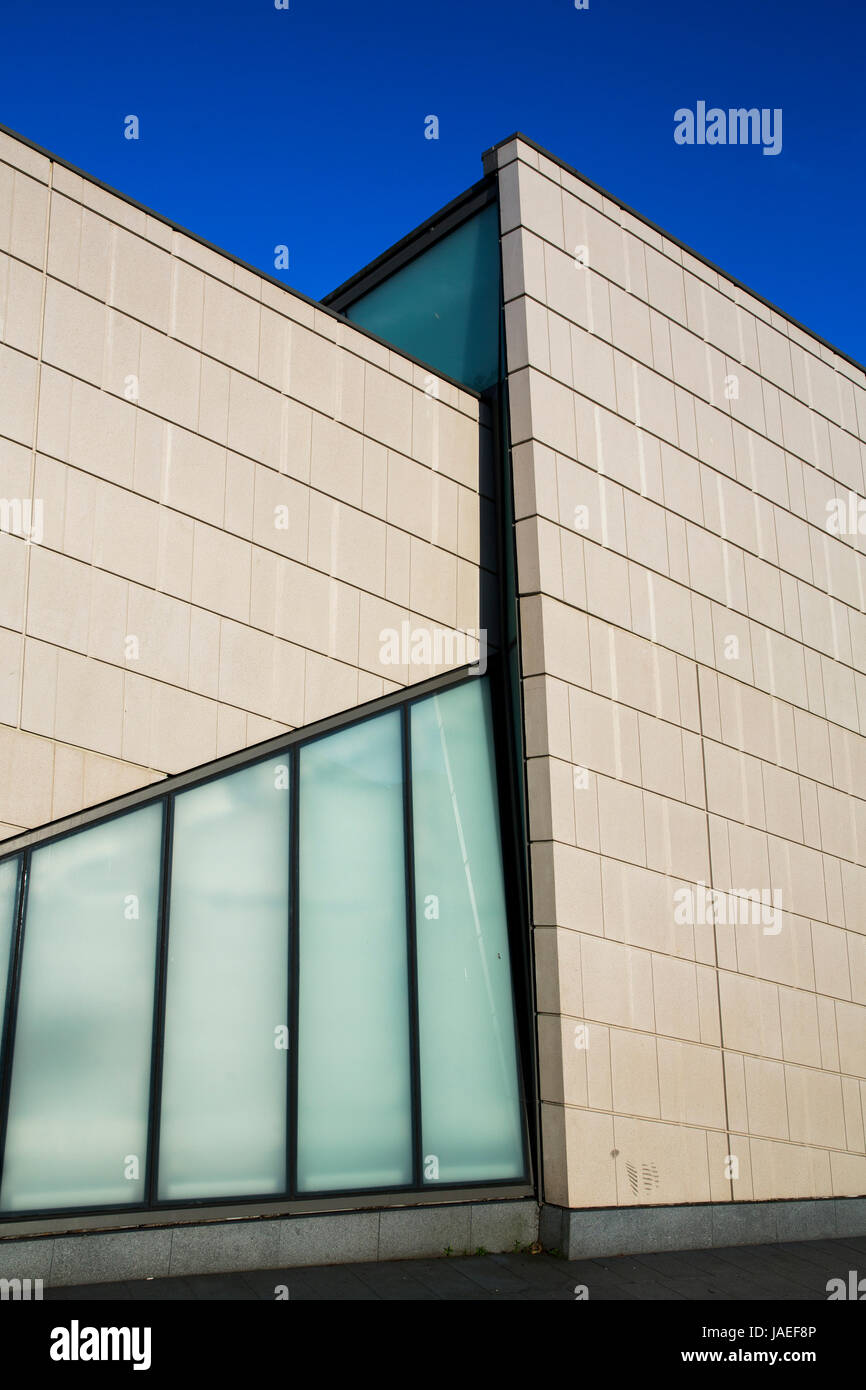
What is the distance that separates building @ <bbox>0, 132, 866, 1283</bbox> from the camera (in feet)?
29.6

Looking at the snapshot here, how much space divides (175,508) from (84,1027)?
15.8 ft

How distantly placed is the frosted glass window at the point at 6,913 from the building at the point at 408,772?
1.0 inches

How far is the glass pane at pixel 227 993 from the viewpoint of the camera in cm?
901

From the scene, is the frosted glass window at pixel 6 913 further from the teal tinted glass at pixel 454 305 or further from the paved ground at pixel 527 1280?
the teal tinted glass at pixel 454 305

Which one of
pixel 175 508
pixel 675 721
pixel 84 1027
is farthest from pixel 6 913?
pixel 675 721

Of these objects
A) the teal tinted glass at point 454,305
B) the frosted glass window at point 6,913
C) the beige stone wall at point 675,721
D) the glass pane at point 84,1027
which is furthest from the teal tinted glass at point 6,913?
the teal tinted glass at point 454,305

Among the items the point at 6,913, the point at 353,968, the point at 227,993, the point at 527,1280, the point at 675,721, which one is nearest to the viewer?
the point at 6,913

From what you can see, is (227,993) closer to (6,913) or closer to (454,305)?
(6,913)

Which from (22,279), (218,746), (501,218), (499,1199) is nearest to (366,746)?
(218,746)

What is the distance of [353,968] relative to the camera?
10.3 metres

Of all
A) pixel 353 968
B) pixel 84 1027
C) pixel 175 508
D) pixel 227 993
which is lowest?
pixel 84 1027

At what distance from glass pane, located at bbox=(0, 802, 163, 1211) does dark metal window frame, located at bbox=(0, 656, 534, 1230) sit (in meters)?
0.07

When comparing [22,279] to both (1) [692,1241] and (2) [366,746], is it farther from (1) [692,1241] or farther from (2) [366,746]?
(1) [692,1241]
